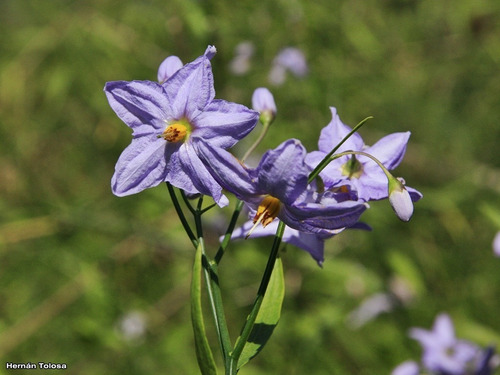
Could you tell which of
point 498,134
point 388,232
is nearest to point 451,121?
point 498,134

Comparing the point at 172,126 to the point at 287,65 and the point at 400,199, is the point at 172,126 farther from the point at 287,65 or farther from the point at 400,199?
the point at 287,65

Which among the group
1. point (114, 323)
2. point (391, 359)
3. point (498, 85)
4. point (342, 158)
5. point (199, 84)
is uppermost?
point (199, 84)

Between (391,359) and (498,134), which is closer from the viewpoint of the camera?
(391,359)

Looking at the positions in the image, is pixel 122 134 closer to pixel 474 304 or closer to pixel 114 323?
pixel 114 323

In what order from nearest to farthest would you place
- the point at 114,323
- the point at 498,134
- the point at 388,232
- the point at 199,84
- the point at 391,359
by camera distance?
the point at 199,84 < the point at 391,359 < the point at 388,232 < the point at 114,323 < the point at 498,134

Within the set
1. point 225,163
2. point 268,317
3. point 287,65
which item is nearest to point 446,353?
point 268,317

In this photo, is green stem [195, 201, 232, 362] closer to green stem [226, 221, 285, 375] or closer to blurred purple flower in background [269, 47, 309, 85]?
green stem [226, 221, 285, 375]
